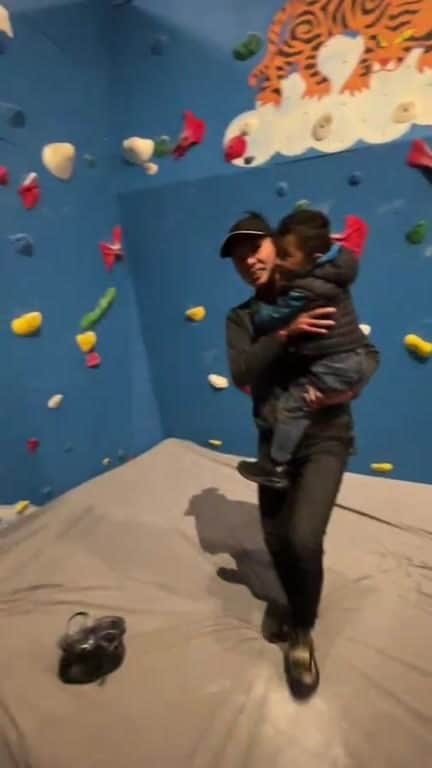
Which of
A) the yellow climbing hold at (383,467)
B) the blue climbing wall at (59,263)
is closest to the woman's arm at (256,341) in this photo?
the blue climbing wall at (59,263)

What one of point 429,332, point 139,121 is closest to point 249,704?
point 429,332

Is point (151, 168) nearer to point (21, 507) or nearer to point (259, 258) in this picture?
point (259, 258)

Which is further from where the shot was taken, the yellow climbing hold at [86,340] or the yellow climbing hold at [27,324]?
the yellow climbing hold at [86,340]

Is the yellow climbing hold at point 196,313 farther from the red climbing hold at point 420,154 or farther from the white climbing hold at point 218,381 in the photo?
the red climbing hold at point 420,154

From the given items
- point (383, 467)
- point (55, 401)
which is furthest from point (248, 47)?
point (383, 467)

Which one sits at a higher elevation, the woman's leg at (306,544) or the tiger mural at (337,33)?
the tiger mural at (337,33)

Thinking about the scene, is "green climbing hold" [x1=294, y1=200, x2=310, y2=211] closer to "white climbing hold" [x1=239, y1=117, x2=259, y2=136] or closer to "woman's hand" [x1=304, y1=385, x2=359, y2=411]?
"white climbing hold" [x1=239, y1=117, x2=259, y2=136]

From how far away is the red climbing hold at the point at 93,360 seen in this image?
6.20 ft

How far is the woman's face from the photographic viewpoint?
109cm

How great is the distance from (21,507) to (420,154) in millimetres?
1373

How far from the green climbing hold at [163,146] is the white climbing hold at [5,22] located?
50cm

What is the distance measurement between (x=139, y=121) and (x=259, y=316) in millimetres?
1030

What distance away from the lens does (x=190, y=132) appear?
71.1 inches

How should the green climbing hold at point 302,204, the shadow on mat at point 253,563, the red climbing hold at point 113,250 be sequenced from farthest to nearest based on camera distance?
1. the red climbing hold at point 113,250
2. the green climbing hold at point 302,204
3. the shadow on mat at point 253,563
